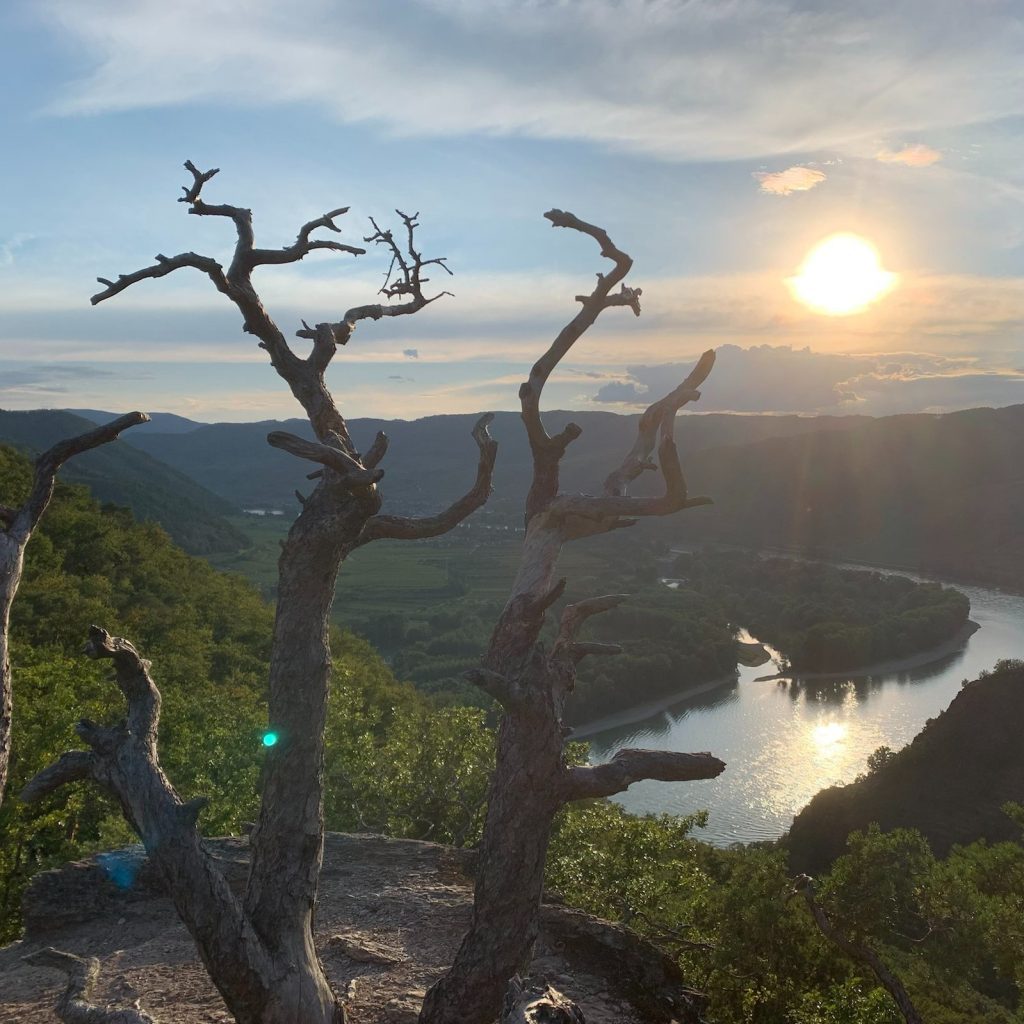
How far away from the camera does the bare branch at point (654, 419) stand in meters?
7.73

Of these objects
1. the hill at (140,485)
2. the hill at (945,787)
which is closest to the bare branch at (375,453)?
the hill at (945,787)

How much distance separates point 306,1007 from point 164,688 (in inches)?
835

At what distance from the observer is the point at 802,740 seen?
164 ft

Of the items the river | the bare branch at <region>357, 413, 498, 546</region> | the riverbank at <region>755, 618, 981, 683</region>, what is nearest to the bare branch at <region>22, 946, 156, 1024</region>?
the bare branch at <region>357, 413, 498, 546</region>

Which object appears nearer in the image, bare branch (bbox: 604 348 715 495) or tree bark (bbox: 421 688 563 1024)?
tree bark (bbox: 421 688 563 1024)

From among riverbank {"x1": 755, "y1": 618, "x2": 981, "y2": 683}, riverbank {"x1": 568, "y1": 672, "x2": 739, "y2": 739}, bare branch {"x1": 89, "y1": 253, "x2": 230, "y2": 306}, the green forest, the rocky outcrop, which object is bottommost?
riverbank {"x1": 568, "y1": 672, "x2": 739, "y2": 739}

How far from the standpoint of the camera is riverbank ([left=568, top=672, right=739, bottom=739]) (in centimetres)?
5294

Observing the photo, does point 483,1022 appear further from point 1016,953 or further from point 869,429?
point 869,429

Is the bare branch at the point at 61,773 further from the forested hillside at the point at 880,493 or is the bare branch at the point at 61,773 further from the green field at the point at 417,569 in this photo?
the forested hillside at the point at 880,493

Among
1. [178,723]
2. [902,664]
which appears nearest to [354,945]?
[178,723]

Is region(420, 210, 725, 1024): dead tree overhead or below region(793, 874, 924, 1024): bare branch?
overhead

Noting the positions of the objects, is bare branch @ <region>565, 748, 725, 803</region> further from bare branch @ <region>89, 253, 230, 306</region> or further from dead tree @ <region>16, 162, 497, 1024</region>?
bare branch @ <region>89, 253, 230, 306</region>

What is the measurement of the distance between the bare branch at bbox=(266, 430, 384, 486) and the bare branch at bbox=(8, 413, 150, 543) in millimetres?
1234

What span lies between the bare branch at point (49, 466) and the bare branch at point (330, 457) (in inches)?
48.6
